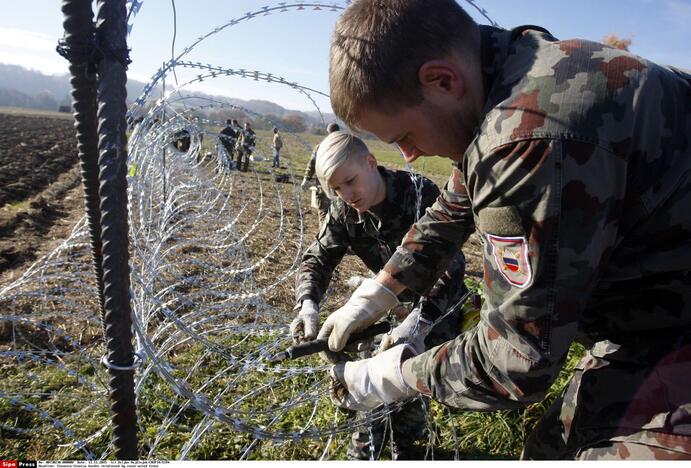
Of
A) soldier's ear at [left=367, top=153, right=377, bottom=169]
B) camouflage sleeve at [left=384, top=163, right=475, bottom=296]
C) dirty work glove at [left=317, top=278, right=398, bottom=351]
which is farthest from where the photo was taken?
soldier's ear at [left=367, top=153, right=377, bottom=169]

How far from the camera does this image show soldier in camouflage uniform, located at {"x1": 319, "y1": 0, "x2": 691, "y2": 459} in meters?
1.15

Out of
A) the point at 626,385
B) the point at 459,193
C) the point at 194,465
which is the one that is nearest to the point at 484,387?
the point at 626,385

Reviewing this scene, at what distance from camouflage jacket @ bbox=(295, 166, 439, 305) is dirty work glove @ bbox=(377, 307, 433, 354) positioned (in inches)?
22.9

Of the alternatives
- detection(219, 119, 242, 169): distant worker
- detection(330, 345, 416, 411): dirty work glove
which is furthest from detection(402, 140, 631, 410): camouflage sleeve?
detection(219, 119, 242, 169): distant worker

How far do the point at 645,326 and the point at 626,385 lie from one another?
0.67 ft

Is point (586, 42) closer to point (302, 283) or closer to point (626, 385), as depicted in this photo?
point (626, 385)

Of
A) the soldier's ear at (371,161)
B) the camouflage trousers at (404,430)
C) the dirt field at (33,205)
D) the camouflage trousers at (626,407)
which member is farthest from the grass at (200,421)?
the dirt field at (33,205)

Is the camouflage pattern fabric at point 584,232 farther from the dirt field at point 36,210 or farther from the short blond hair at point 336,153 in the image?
the dirt field at point 36,210

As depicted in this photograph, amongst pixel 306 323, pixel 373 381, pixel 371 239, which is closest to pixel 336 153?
pixel 371 239

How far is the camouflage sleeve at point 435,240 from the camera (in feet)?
7.10

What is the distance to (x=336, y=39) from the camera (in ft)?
4.61

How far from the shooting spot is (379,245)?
10.2 feet

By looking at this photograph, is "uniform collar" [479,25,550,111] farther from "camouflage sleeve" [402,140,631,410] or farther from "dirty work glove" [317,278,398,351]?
"dirty work glove" [317,278,398,351]

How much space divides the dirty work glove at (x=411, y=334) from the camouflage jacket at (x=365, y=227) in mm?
582
